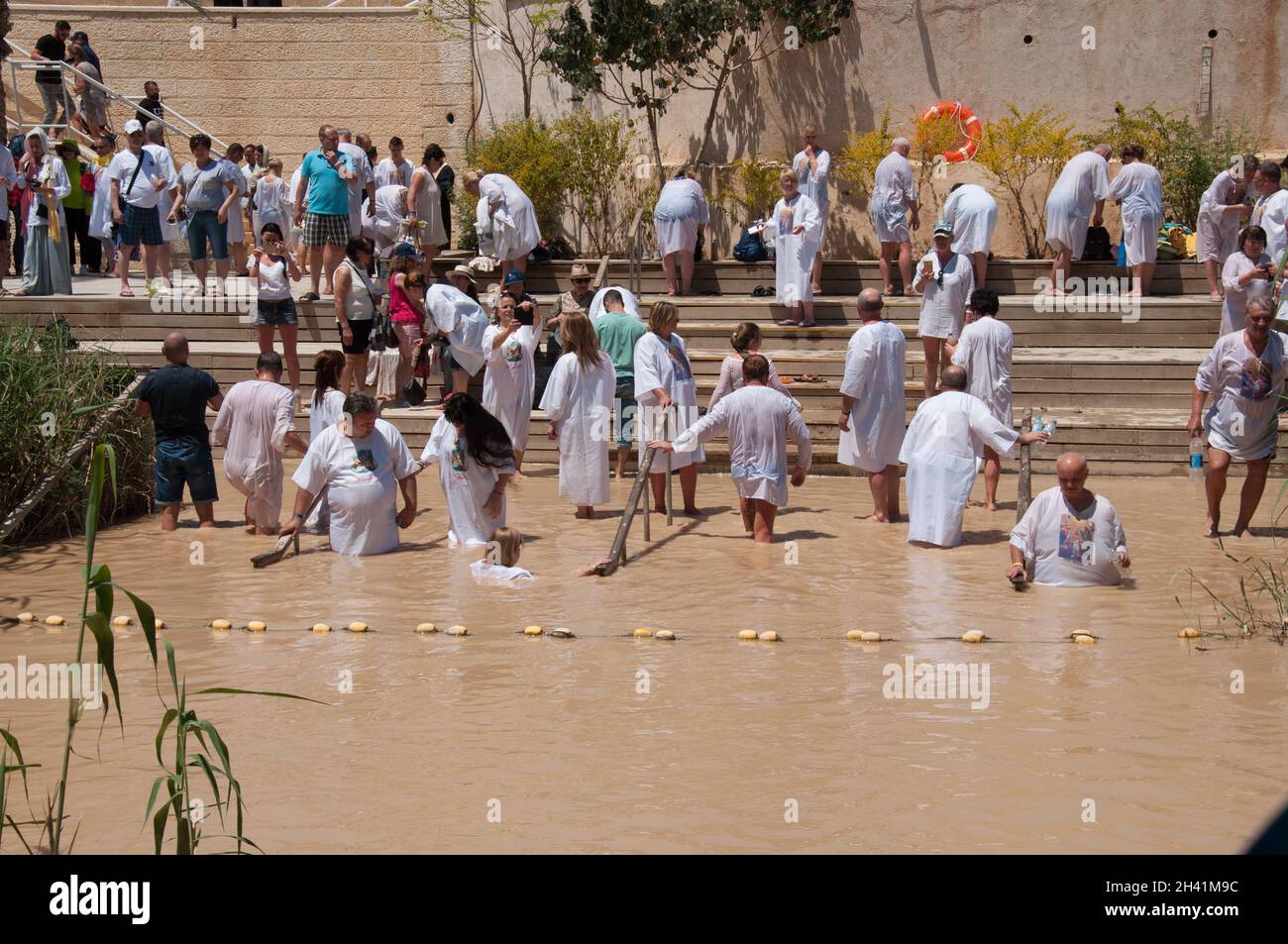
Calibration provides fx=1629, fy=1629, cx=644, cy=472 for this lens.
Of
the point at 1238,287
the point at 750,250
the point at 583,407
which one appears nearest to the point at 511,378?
the point at 583,407

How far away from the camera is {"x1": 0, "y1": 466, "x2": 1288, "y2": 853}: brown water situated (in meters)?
6.42

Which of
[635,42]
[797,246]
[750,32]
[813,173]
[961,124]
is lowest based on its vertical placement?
[797,246]

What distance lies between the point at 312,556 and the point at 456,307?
3.94 meters

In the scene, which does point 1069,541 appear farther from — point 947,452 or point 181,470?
point 181,470

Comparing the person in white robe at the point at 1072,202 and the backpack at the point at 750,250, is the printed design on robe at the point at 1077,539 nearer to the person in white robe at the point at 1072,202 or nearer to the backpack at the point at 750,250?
the person in white robe at the point at 1072,202

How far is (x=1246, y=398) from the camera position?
11.4 meters

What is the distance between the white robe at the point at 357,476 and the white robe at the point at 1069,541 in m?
4.23

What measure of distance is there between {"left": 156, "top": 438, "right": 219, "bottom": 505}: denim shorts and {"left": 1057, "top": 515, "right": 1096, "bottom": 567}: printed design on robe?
6221 mm

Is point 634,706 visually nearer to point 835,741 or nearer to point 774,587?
point 835,741

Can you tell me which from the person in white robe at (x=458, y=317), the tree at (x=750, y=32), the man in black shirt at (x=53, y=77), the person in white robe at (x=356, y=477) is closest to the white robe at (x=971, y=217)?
the tree at (x=750, y=32)

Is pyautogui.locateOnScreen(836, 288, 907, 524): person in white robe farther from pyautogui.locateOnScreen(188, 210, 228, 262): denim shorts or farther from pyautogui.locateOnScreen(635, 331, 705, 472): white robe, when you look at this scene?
pyautogui.locateOnScreen(188, 210, 228, 262): denim shorts

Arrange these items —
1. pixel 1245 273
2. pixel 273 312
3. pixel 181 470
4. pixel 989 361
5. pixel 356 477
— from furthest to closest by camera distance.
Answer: pixel 273 312, pixel 1245 273, pixel 989 361, pixel 181 470, pixel 356 477

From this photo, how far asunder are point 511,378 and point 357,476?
300cm
